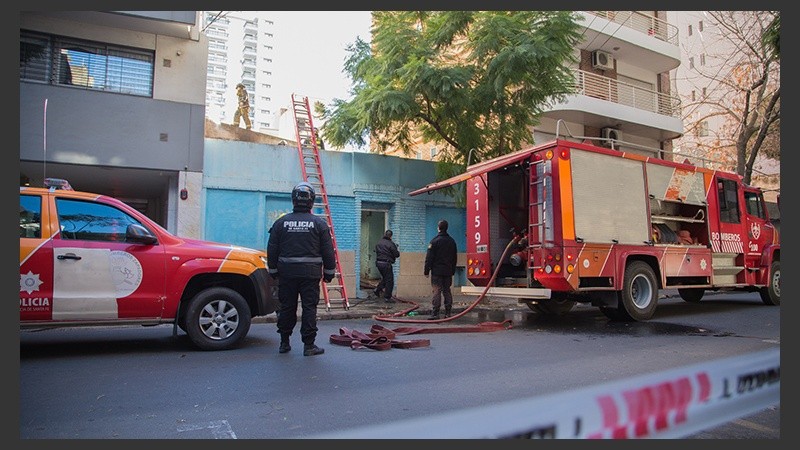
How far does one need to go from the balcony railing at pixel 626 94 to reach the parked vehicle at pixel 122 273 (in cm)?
1490

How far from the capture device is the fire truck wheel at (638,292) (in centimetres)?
863

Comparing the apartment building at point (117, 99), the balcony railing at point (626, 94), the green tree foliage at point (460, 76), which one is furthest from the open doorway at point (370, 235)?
the balcony railing at point (626, 94)

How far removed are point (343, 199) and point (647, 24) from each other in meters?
16.2

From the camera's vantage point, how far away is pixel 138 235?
580 centimetres

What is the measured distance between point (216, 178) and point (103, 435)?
29.2 ft

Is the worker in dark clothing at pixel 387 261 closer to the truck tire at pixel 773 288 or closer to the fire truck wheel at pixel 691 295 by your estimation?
the fire truck wheel at pixel 691 295

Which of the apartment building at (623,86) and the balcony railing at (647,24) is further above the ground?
the balcony railing at (647,24)

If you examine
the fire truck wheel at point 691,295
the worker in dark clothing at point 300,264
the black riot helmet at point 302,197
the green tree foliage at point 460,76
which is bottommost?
the fire truck wheel at point 691,295

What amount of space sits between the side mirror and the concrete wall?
576 cm

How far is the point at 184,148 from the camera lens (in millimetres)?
11289

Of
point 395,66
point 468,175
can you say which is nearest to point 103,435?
point 468,175

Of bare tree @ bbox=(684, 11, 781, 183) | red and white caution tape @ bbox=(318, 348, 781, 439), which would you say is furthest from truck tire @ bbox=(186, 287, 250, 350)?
bare tree @ bbox=(684, 11, 781, 183)

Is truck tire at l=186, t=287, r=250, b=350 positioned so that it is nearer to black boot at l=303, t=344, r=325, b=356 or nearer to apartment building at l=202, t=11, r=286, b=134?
black boot at l=303, t=344, r=325, b=356

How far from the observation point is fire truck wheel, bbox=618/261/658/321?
8.63m
